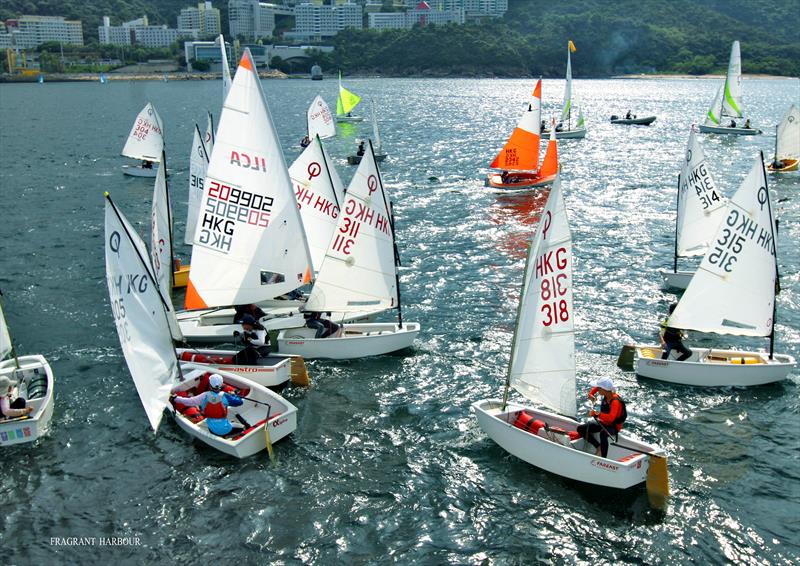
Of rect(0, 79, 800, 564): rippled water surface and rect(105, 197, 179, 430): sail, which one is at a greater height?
rect(105, 197, 179, 430): sail

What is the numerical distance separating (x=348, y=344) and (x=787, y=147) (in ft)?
163

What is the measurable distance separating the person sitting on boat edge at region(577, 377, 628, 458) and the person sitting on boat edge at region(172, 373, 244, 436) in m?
9.41

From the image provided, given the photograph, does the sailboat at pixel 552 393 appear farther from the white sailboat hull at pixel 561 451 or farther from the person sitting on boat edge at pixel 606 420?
the person sitting on boat edge at pixel 606 420

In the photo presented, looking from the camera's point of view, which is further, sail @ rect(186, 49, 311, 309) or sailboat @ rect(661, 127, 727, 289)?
sailboat @ rect(661, 127, 727, 289)

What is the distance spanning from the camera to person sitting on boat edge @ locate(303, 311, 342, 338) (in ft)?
85.1

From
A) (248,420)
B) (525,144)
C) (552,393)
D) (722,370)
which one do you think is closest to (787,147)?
(525,144)

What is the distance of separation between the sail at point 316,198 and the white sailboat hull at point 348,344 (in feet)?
16.6

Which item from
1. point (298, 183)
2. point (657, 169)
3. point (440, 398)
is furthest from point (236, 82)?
point (657, 169)

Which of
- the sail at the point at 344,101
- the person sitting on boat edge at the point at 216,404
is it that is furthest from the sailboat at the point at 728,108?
the person sitting on boat edge at the point at 216,404

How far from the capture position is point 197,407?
2080 cm

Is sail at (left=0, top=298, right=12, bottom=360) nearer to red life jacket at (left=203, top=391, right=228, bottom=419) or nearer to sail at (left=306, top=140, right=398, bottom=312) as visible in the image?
red life jacket at (left=203, top=391, right=228, bottom=419)

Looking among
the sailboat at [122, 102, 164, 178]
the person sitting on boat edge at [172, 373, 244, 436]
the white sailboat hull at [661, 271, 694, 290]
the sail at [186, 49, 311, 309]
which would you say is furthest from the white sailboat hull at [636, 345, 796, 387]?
the sailboat at [122, 102, 164, 178]

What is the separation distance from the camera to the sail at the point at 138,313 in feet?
63.4

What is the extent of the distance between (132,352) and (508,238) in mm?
26064
